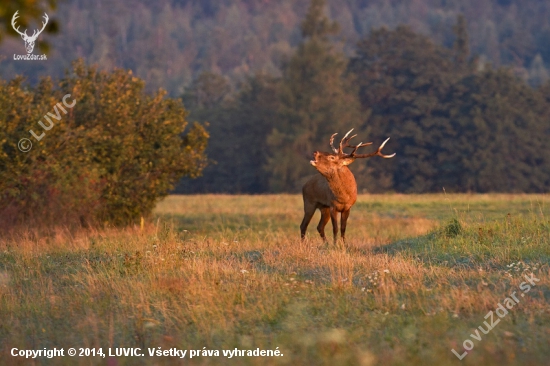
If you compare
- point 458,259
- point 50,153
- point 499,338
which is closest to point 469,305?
point 499,338

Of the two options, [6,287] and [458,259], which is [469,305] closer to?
[458,259]

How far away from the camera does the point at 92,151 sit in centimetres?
2197

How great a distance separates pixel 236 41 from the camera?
6161 inches

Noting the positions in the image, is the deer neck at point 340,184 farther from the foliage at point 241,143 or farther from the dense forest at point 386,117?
the foliage at point 241,143

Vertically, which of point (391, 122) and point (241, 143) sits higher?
point (391, 122)

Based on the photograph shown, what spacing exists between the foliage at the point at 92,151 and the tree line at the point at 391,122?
3212 cm

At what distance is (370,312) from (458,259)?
3761mm

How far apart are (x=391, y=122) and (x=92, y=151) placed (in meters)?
41.7

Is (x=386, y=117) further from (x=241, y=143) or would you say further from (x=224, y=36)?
(x=224, y=36)

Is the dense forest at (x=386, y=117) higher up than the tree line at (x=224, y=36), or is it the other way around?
the tree line at (x=224, y=36)

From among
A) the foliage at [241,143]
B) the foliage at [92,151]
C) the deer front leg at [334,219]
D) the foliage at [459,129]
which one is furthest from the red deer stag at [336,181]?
the foliage at [241,143]

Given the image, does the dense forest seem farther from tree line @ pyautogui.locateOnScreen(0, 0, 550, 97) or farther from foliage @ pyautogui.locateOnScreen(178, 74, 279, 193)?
tree line @ pyautogui.locateOnScreen(0, 0, 550, 97)

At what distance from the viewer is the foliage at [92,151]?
2016 centimetres

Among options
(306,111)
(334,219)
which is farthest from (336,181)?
(306,111)
